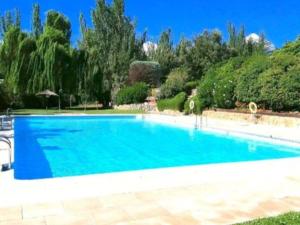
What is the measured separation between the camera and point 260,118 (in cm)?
1706

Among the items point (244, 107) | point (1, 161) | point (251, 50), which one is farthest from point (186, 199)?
point (251, 50)

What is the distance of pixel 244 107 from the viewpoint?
19812 millimetres

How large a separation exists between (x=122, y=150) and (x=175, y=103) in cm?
1391

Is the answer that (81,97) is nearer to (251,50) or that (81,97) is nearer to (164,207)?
(251,50)

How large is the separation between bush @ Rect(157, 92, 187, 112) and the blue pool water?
786 cm

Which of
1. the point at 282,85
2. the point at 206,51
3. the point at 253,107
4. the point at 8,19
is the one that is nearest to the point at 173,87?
the point at 206,51

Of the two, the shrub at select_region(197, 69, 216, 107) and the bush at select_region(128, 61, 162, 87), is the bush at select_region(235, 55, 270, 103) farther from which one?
the bush at select_region(128, 61, 162, 87)

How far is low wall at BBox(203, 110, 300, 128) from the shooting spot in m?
15.4

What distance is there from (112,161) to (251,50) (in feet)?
122

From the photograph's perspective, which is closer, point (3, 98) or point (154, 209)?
point (154, 209)

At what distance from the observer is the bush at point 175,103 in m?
24.6

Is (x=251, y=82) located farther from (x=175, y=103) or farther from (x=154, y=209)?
(x=154, y=209)

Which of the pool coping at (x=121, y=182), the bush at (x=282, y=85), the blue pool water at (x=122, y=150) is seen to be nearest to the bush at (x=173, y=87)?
the bush at (x=282, y=85)

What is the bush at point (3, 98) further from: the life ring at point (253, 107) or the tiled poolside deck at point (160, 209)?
the tiled poolside deck at point (160, 209)
